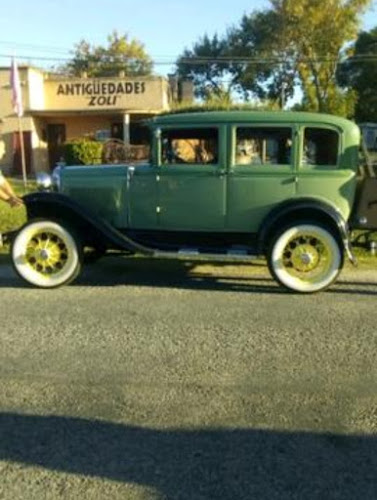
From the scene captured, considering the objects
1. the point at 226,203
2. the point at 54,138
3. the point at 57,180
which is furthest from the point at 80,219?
the point at 54,138

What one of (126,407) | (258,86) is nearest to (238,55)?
(258,86)

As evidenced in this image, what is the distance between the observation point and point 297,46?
183 ft

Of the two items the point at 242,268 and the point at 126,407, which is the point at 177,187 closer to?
the point at 242,268

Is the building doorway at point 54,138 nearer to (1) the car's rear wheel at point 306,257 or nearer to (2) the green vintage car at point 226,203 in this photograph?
(2) the green vintage car at point 226,203

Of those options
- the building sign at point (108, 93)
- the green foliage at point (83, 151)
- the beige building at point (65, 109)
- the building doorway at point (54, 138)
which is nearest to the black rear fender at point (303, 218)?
the green foliage at point (83, 151)

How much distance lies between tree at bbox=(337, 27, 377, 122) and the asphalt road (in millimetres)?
63299

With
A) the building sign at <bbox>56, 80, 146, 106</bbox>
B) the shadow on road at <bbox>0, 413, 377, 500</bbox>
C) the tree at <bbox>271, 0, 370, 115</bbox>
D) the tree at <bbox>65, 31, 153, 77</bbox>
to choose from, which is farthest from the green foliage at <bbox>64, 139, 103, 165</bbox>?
the tree at <bbox>65, 31, 153, 77</bbox>

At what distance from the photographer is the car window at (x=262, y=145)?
838 centimetres

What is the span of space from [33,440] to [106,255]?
216 inches

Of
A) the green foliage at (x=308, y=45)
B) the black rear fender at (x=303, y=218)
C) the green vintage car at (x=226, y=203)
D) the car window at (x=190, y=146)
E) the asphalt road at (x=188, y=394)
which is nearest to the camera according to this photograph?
the asphalt road at (x=188, y=394)

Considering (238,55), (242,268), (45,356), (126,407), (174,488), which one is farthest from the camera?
(238,55)

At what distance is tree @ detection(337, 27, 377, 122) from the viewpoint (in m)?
68.2

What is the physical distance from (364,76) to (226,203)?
65.4 metres

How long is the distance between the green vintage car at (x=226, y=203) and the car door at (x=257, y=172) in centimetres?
1
